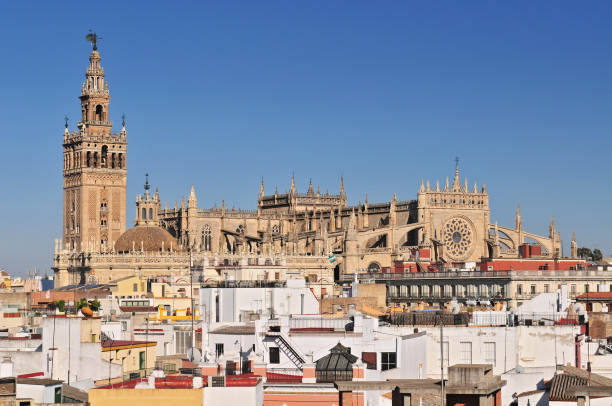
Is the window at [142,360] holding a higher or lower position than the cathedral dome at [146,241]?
lower

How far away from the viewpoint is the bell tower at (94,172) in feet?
411

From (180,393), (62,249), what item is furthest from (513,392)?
(62,249)

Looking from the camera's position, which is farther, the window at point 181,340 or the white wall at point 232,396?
the window at point 181,340

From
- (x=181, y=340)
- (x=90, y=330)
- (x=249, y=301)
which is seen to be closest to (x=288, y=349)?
(x=90, y=330)

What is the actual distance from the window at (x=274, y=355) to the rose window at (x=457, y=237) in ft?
300

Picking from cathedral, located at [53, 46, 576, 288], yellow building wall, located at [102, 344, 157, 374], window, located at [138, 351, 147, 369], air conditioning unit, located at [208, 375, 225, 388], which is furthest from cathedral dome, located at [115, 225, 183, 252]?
air conditioning unit, located at [208, 375, 225, 388]

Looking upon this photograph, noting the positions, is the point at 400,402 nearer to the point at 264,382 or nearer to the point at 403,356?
the point at 264,382

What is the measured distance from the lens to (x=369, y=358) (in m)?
33.6

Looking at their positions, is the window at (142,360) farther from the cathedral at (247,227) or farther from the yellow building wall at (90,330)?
the cathedral at (247,227)

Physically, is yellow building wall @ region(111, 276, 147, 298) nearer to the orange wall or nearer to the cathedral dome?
the cathedral dome

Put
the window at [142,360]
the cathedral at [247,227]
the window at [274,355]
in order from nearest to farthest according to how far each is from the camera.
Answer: the window at [274,355], the window at [142,360], the cathedral at [247,227]

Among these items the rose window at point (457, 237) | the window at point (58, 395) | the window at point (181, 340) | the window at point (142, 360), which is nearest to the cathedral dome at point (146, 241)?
the rose window at point (457, 237)

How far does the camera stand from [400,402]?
26.0m

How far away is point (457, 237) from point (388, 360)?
92.0 m
